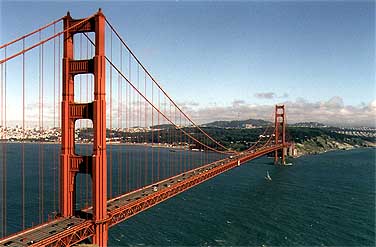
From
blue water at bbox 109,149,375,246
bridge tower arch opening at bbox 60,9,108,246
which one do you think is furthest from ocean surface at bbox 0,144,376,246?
bridge tower arch opening at bbox 60,9,108,246

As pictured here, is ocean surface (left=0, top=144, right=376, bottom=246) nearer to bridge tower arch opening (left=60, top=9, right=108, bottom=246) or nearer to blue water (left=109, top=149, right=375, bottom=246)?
blue water (left=109, top=149, right=375, bottom=246)

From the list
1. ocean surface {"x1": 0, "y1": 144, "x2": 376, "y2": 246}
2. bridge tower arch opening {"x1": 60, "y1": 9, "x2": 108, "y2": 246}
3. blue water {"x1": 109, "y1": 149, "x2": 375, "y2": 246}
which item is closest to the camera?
bridge tower arch opening {"x1": 60, "y1": 9, "x2": 108, "y2": 246}

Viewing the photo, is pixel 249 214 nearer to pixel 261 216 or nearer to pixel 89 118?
pixel 261 216

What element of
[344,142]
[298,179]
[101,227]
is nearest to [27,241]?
[101,227]

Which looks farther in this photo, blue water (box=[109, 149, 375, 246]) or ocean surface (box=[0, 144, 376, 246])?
ocean surface (box=[0, 144, 376, 246])

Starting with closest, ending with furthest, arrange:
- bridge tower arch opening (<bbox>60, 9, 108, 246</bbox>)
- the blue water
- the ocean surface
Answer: bridge tower arch opening (<bbox>60, 9, 108, 246</bbox>) → the blue water → the ocean surface

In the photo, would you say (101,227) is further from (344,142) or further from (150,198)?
(344,142)

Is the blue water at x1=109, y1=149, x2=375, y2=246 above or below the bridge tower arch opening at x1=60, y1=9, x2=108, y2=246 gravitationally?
below
